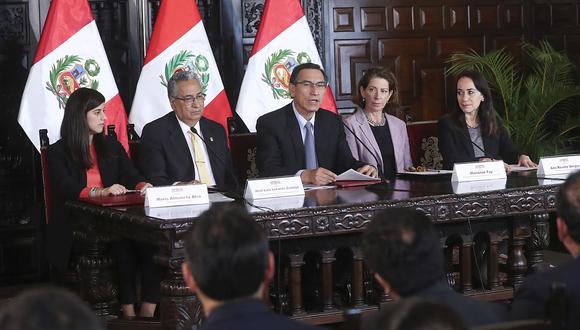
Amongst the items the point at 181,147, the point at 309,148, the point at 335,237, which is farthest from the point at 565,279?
the point at 309,148

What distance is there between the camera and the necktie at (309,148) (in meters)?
4.72

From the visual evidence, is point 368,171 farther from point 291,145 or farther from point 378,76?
point 378,76

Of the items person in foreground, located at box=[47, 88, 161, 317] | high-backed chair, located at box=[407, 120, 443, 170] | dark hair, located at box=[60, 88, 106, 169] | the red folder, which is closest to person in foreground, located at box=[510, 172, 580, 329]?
the red folder

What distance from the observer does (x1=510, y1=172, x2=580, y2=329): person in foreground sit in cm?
195

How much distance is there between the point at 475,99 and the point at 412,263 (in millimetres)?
3392

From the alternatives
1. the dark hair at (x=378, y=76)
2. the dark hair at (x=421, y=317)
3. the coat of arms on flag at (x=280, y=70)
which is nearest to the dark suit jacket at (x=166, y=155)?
the dark hair at (x=378, y=76)

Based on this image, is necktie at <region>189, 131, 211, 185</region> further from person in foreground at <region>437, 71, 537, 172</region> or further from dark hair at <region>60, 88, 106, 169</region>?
person in foreground at <region>437, 71, 537, 172</region>

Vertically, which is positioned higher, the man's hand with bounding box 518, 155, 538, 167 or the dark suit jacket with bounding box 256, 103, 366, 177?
the dark suit jacket with bounding box 256, 103, 366, 177

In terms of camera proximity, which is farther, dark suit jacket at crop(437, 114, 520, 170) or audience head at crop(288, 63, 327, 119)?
dark suit jacket at crop(437, 114, 520, 170)

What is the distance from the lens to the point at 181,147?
14.5ft

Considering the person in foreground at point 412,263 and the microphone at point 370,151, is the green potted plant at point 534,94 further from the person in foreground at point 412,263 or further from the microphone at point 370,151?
the person in foreground at point 412,263

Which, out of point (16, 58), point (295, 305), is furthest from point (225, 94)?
point (295, 305)

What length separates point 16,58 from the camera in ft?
18.4

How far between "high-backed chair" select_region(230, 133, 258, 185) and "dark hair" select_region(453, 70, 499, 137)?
1094 millimetres
